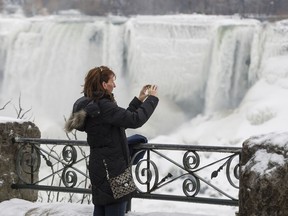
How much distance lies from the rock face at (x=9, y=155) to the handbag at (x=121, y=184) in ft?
5.60

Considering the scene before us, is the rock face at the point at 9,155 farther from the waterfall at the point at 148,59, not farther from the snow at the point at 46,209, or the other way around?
the waterfall at the point at 148,59

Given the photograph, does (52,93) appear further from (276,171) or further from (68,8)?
(276,171)

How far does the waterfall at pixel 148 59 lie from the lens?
75.1 ft

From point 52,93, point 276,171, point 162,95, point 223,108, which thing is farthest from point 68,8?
point 276,171

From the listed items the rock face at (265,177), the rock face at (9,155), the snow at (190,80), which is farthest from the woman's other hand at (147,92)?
the snow at (190,80)

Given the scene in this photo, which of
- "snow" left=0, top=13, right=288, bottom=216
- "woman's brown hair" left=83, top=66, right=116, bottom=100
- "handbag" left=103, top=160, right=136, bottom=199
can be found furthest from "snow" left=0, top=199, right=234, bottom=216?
"snow" left=0, top=13, right=288, bottom=216

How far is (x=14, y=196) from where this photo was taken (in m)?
5.87

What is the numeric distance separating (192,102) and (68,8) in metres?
9.41

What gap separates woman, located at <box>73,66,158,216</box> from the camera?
168 inches

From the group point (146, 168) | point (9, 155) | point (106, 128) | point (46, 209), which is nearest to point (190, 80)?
point (9, 155)

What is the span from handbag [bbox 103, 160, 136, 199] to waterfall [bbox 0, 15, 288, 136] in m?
18.2

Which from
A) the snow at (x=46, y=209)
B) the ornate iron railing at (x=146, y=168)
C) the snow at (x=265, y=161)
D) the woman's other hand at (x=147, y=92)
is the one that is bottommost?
the snow at (x=46, y=209)

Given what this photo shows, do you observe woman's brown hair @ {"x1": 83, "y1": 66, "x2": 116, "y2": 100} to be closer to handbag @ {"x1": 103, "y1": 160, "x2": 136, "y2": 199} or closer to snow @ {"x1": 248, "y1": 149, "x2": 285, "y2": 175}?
handbag @ {"x1": 103, "y1": 160, "x2": 136, "y2": 199}

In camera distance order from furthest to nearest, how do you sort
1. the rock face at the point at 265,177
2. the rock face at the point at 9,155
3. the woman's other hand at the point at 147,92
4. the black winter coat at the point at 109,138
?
the rock face at the point at 9,155 → the woman's other hand at the point at 147,92 → the black winter coat at the point at 109,138 → the rock face at the point at 265,177
